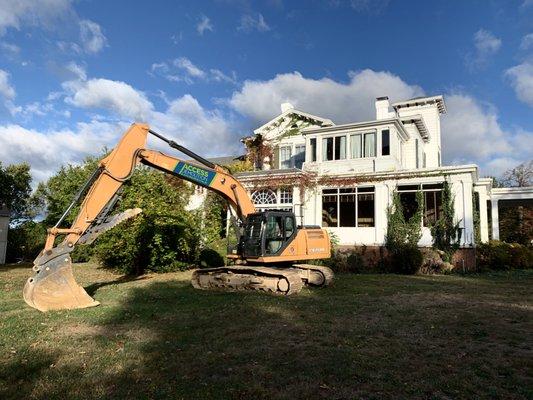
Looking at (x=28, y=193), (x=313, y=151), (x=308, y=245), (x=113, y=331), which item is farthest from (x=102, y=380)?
(x=28, y=193)

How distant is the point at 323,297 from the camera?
11.4 m

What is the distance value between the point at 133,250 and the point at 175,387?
486 inches

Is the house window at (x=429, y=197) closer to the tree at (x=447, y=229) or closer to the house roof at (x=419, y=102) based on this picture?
the tree at (x=447, y=229)

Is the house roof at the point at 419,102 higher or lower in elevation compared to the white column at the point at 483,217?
Answer: higher

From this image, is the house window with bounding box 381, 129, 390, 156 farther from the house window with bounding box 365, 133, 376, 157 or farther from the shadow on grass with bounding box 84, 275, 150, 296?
the shadow on grass with bounding box 84, 275, 150, 296

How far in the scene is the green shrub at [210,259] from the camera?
19.3m

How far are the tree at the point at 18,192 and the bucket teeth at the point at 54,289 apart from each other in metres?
31.7

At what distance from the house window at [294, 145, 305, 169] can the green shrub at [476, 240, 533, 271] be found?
1291cm

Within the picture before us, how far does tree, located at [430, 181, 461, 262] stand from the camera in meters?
18.7

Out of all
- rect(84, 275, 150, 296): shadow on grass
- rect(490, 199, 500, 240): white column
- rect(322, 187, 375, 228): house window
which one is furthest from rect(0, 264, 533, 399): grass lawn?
rect(490, 199, 500, 240): white column

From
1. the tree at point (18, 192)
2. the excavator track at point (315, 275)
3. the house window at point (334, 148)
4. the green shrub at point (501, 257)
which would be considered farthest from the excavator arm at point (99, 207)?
the tree at point (18, 192)

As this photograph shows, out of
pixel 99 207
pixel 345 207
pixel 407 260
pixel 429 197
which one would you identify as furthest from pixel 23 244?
pixel 429 197

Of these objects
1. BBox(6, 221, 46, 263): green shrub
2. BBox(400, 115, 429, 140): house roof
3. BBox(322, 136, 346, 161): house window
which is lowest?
BBox(6, 221, 46, 263): green shrub

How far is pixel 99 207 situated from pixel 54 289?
7.19ft
